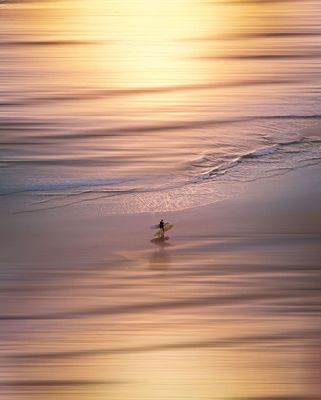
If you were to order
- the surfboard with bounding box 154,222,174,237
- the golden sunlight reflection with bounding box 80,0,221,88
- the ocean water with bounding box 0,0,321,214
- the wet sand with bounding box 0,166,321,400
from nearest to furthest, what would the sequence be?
the wet sand with bounding box 0,166,321,400
the surfboard with bounding box 154,222,174,237
the ocean water with bounding box 0,0,321,214
the golden sunlight reflection with bounding box 80,0,221,88

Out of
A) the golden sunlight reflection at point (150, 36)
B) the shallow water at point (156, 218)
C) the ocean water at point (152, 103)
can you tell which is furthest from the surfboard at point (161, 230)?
the golden sunlight reflection at point (150, 36)

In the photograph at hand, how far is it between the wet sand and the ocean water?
40 centimetres

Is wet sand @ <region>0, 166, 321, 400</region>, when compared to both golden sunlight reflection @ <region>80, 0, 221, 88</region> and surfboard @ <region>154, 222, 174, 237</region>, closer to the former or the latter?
surfboard @ <region>154, 222, 174, 237</region>

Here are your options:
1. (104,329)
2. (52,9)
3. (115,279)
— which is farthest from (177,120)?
(52,9)

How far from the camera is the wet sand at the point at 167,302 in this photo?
4832 millimetres

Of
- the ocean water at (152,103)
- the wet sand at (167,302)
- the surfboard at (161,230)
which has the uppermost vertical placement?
the ocean water at (152,103)

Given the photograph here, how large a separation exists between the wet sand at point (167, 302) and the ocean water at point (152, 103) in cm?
40

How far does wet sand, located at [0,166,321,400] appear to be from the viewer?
483 centimetres

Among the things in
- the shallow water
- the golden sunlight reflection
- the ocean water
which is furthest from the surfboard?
the golden sunlight reflection

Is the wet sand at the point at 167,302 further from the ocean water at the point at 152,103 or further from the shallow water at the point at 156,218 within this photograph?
the ocean water at the point at 152,103

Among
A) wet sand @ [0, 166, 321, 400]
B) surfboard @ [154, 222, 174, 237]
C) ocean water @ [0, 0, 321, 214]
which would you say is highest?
ocean water @ [0, 0, 321, 214]

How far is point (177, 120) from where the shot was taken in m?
8.66

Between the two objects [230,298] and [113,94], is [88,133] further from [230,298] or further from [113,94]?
[230,298]

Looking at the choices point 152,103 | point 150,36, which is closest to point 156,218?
point 152,103
